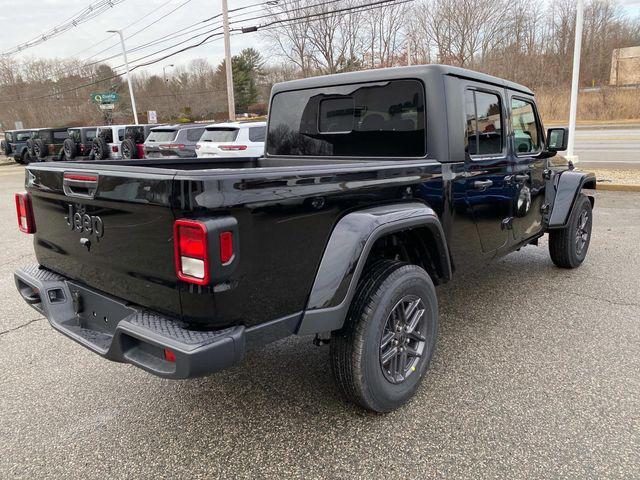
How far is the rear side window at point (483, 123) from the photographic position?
3.32m

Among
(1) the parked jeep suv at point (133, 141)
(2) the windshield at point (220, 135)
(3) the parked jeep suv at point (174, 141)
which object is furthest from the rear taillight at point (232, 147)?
(1) the parked jeep suv at point (133, 141)

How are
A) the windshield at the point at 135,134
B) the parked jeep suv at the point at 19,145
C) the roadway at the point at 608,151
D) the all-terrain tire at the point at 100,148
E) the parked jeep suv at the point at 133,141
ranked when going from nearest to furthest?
the roadway at the point at 608,151, the parked jeep suv at the point at 133,141, the windshield at the point at 135,134, the all-terrain tire at the point at 100,148, the parked jeep suv at the point at 19,145

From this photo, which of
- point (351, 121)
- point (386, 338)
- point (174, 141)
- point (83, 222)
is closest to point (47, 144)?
point (174, 141)

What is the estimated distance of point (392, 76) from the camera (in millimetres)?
3260

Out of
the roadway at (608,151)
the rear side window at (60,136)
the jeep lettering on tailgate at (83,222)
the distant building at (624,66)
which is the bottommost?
the roadway at (608,151)

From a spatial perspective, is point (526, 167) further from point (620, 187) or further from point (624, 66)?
point (624, 66)

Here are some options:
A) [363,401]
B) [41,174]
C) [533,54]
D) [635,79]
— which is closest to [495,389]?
[363,401]

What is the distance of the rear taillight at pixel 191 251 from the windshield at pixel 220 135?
10446 millimetres

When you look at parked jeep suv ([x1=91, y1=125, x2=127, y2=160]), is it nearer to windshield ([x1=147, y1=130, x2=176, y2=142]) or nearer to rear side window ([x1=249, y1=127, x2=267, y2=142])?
windshield ([x1=147, y1=130, x2=176, y2=142])

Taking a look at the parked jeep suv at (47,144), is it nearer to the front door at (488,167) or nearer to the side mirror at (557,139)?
the side mirror at (557,139)

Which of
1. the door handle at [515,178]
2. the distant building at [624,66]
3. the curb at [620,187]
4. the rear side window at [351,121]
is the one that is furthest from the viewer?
the distant building at [624,66]

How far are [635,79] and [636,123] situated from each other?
25.5 m

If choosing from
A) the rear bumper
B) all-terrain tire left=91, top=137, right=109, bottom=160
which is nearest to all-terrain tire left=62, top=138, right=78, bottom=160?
all-terrain tire left=91, top=137, right=109, bottom=160

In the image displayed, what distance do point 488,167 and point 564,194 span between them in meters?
1.73
